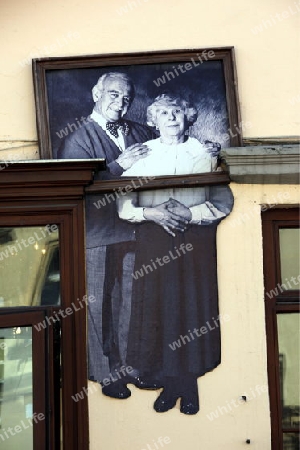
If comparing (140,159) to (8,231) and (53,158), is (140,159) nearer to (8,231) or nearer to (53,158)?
(53,158)

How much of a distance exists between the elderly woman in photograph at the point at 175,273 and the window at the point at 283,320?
1.17ft

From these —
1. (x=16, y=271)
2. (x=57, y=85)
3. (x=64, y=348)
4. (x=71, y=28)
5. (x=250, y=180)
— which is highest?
(x=71, y=28)

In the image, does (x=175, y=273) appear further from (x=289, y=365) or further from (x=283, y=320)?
(x=289, y=365)

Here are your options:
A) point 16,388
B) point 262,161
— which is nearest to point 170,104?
point 262,161

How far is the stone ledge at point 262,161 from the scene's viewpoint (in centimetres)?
496

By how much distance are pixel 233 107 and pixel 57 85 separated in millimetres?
1156

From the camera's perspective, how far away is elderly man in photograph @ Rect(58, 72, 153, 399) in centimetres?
497

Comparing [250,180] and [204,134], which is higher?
[204,134]

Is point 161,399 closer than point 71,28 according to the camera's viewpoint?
Yes

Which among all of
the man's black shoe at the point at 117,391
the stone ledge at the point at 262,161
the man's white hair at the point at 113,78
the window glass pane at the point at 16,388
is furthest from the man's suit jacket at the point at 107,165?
the man's black shoe at the point at 117,391

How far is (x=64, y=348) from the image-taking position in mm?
5016

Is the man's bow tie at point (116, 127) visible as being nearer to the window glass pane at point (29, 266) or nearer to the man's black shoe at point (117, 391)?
the window glass pane at point (29, 266)

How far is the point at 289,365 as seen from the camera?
5.06 m

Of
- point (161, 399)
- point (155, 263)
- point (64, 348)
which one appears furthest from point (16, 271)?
point (161, 399)
